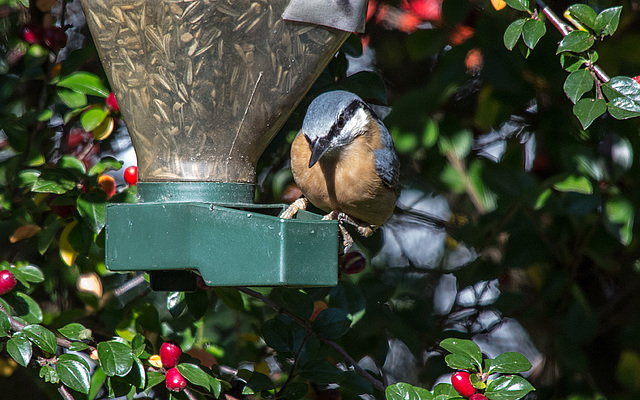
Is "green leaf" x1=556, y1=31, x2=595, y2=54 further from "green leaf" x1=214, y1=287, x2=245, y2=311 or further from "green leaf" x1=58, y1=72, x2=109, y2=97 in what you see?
"green leaf" x1=58, y1=72, x2=109, y2=97

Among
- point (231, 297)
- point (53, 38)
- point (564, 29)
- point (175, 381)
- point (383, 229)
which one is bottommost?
point (383, 229)

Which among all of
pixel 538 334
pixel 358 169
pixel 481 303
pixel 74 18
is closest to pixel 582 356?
pixel 481 303

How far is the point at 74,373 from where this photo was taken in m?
1.92

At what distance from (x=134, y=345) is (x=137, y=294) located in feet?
3.16

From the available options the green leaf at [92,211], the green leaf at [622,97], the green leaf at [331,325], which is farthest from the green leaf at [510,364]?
the green leaf at [92,211]

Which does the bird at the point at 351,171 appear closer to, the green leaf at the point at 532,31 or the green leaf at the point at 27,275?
the green leaf at the point at 532,31

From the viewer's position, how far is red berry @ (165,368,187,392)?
80.4 inches

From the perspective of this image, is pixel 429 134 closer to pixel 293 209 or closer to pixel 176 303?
pixel 293 209

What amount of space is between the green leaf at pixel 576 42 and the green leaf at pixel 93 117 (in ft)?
5.01

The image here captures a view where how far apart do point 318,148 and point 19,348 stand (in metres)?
1.04

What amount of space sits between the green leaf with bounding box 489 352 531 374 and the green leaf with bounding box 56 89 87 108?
164 centimetres

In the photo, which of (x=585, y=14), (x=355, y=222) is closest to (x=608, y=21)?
(x=585, y=14)

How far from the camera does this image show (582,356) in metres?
3.05

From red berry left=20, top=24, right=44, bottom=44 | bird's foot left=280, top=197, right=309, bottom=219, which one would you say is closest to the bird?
bird's foot left=280, top=197, right=309, bottom=219
